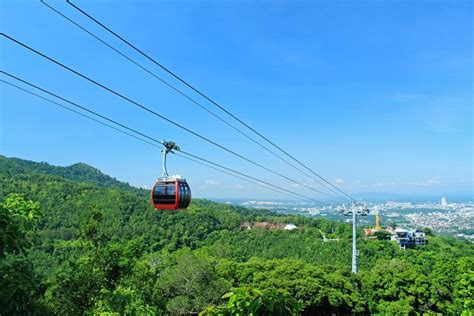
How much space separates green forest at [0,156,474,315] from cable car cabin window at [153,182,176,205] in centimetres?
236

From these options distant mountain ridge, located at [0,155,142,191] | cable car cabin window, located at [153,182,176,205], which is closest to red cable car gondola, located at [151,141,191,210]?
cable car cabin window, located at [153,182,176,205]

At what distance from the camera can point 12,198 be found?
652 centimetres

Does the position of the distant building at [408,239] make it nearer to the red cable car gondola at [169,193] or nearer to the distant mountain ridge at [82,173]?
the red cable car gondola at [169,193]

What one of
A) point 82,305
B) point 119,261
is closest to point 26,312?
point 82,305

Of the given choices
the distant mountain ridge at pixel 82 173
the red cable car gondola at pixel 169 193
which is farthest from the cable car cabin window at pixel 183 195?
the distant mountain ridge at pixel 82 173

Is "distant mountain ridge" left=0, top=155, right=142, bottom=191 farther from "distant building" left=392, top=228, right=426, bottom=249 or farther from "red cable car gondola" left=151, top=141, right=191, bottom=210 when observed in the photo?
"red cable car gondola" left=151, top=141, right=191, bottom=210

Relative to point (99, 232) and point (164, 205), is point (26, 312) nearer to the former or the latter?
point (164, 205)

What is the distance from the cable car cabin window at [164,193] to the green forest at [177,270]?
236cm

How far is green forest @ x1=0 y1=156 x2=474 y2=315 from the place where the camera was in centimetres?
582

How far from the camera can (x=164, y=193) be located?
8.54 m

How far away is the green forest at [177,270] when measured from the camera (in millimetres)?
5824

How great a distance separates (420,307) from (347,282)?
13.2ft

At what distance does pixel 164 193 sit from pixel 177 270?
36.3 ft

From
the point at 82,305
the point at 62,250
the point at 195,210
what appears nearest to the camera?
the point at 82,305
